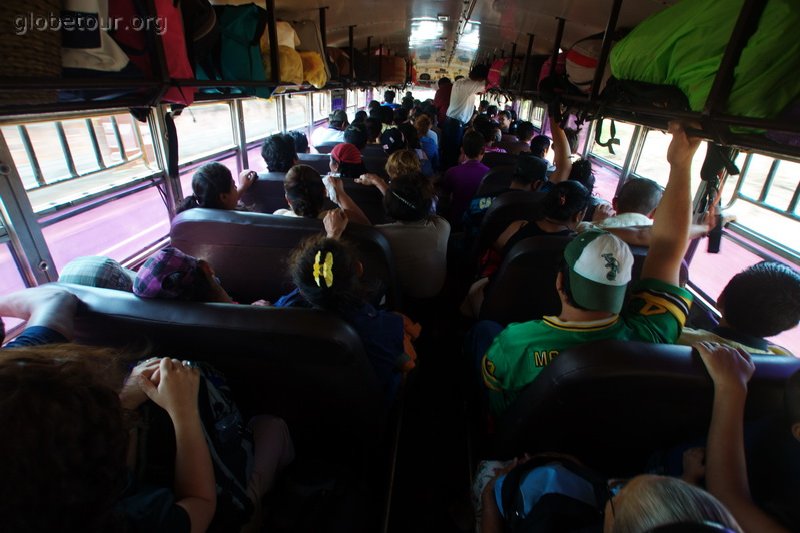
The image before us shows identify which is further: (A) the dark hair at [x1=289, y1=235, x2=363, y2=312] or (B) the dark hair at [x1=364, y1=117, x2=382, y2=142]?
(B) the dark hair at [x1=364, y1=117, x2=382, y2=142]

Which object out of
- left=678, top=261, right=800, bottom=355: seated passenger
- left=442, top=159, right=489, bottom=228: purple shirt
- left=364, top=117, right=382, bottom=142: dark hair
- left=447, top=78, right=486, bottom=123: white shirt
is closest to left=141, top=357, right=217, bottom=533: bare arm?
left=678, top=261, right=800, bottom=355: seated passenger

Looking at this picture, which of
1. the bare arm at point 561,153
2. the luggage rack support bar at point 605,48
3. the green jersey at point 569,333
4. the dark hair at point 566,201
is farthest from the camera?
the bare arm at point 561,153

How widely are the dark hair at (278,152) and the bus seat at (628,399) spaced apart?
10.1 feet

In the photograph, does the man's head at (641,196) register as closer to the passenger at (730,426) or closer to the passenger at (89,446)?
the passenger at (730,426)

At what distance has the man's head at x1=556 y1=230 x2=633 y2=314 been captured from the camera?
3.77 ft

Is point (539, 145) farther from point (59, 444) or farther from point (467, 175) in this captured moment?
point (59, 444)

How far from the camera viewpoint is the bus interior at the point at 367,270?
1035 mm

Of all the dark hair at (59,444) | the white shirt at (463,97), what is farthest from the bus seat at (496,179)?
the white shirt at (463,97)

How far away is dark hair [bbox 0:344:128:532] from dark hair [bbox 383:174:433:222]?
173 centimetres

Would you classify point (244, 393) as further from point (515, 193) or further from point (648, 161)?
point (648, 161)

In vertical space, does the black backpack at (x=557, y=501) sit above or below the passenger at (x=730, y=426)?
below

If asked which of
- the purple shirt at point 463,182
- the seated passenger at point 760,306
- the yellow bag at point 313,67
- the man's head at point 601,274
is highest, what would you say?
the yellow bag at point 313,67

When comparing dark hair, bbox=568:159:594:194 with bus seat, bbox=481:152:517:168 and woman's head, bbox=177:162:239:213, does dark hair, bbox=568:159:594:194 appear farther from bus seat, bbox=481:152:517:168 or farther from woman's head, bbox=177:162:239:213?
woman's head, bbox=177:162:239:213

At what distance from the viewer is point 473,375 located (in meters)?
1.99
